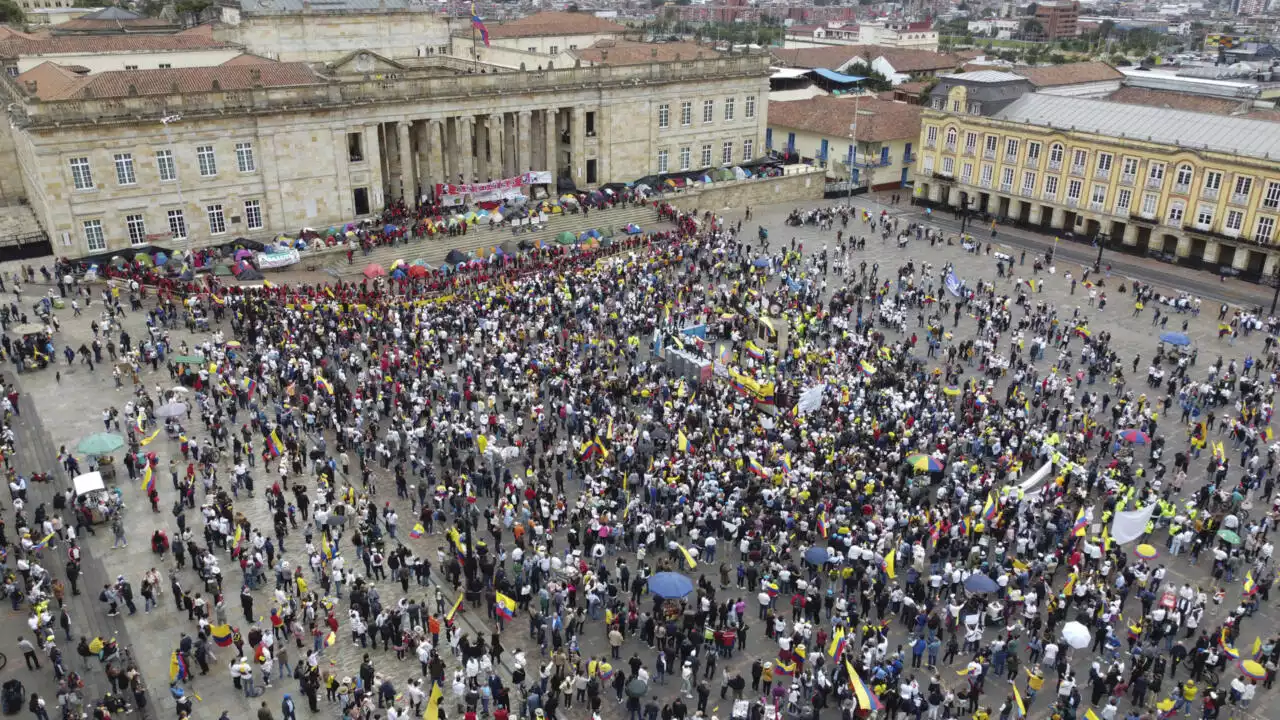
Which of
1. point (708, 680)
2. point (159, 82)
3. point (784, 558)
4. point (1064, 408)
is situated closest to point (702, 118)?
point (159, 82)

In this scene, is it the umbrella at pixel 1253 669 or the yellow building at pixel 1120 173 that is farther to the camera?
the yellow building at pixel 1120 173

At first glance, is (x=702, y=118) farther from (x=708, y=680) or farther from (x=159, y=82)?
(x=708, y=680)

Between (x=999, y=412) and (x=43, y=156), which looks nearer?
(x=999, y=412)

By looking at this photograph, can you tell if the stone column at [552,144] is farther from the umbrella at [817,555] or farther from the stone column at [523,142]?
the umbrella at [817,555]

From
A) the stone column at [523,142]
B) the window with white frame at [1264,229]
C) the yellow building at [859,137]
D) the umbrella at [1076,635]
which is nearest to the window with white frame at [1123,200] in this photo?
the window with white frame at [1264,229]

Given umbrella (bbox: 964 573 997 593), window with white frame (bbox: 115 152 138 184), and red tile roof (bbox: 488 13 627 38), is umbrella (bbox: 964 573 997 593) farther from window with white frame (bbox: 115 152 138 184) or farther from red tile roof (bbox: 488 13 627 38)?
red tile roof (bbox: 488 13 627 38)
